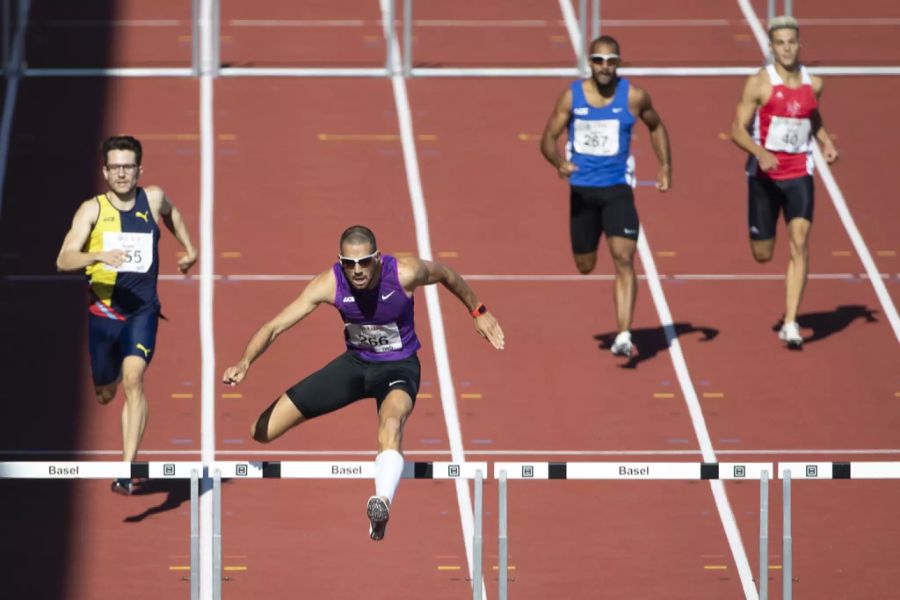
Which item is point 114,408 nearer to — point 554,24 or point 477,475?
point 477,475

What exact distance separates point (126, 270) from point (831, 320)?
595 cm

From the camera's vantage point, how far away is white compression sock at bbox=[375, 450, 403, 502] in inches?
453

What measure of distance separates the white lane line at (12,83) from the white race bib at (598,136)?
5.19 meters

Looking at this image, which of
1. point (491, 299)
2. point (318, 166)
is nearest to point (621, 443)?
point (491, 299)

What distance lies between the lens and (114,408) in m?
15.9

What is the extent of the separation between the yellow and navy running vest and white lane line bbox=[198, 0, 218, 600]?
116 cm

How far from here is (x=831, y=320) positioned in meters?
17.6

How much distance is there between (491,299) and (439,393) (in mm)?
1581

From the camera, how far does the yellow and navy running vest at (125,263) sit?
14.0 metres

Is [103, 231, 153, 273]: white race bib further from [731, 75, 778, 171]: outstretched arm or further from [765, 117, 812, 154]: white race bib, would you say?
[765, 117, 812, 154]: white race bib

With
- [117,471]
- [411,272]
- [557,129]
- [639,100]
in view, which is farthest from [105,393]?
[639,100]

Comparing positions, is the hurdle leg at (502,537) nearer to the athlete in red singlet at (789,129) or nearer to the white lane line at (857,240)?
the athlete in red singlet at (789,129)

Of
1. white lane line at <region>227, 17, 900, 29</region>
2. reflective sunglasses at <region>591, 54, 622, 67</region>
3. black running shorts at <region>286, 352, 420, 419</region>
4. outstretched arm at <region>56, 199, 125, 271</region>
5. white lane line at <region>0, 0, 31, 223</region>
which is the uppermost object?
white lane line at <region>227, 17, 900, 29</region>

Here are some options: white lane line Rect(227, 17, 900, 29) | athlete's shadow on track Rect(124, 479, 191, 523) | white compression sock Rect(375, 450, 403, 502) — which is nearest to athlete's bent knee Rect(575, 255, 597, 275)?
athlete's shadow on track Rect(124, 479, 191, 523)
